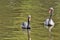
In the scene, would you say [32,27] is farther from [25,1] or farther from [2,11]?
[25,1]

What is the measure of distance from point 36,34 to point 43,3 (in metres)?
5.59

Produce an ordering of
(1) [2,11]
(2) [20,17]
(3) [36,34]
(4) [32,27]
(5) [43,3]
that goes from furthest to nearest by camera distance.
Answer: (5) [43,3] → (1) [2,11] → (2) [20,17] → (4) [32,27] → (3) [36,34]

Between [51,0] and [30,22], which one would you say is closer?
[30,22]

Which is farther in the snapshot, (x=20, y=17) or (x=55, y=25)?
(x=20, y=17)

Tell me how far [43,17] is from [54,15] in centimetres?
75

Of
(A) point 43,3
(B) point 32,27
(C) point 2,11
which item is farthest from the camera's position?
(A) point 43,3

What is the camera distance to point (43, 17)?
56.1ft

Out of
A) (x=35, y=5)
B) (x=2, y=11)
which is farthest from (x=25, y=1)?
(x=2, y=11)

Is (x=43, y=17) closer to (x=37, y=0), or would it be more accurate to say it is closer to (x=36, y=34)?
(x=36, y=34)

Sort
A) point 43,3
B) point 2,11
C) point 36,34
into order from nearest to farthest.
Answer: point 36,34, point 2,11, point 43,3

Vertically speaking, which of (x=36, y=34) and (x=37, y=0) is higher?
(x=37, y=0)

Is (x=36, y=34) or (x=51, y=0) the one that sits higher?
(x=51, y=0)

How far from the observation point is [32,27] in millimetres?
15703

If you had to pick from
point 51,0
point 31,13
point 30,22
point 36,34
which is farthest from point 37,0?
point 36,34
